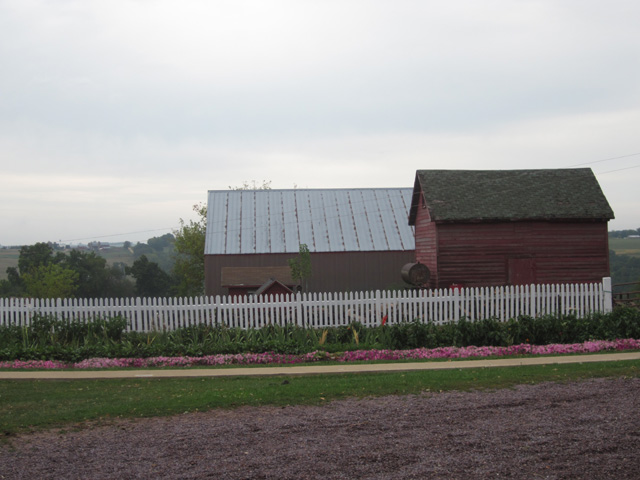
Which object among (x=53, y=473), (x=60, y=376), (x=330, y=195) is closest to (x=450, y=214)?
(x=330, y=195)

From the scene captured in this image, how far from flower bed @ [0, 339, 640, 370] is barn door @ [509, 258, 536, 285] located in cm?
1085

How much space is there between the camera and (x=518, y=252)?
2533cm

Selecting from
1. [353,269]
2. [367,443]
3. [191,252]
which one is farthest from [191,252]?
[367,443]

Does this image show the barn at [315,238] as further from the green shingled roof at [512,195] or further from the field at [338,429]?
the field at [338,429]

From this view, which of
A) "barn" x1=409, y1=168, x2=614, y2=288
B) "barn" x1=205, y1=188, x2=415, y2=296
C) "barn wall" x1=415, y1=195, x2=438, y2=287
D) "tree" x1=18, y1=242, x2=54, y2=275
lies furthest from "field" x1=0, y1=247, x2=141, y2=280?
"barn" x1=409, y1=168, x2=614, y2=288

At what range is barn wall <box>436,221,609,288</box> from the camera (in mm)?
25125

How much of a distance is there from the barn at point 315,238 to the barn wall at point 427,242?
11.1 ft

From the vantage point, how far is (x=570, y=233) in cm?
2548

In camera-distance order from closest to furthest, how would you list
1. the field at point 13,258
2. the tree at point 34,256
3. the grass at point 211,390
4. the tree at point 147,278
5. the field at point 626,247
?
the grass at point 211,390, the tree at point 34,256, the tree at point 147,278, the field at point 626,247, the field at point 13,258

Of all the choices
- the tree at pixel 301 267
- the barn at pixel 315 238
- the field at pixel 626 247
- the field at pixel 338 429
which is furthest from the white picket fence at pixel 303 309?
the field at pixel 626 247

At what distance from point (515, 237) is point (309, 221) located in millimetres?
11919

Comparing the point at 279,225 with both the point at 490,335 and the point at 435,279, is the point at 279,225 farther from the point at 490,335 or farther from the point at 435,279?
the point at 490,335

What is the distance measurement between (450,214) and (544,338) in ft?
32.3

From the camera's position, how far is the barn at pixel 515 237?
82.3 feet
